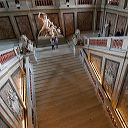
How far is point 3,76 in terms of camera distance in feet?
19.0

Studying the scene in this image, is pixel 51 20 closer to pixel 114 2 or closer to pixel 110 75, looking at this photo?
pixel 114 2

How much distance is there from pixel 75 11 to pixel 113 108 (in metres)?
8.24

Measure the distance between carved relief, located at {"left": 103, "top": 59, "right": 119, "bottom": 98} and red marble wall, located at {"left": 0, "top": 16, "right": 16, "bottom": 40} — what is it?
27.0 ft

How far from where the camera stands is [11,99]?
607cm

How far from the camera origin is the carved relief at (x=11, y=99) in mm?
5641

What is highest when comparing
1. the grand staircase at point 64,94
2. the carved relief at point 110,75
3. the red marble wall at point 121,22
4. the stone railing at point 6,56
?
the red marble wall at point 121,22

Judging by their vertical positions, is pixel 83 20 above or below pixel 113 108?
above

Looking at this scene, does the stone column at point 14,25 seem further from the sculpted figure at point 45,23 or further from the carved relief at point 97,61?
the carved relief at point 97,61

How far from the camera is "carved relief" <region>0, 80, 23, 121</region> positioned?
564 centimetres

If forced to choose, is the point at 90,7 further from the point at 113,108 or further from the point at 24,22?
the point at 113,108

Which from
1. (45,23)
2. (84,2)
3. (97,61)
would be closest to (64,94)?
(97,61)

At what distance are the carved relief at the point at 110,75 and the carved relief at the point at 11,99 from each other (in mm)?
4756

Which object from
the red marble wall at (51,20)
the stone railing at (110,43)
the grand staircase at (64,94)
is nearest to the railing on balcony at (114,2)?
the stone railing at (110,43)

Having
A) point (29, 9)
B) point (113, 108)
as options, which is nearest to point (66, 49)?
point (29, 9)
